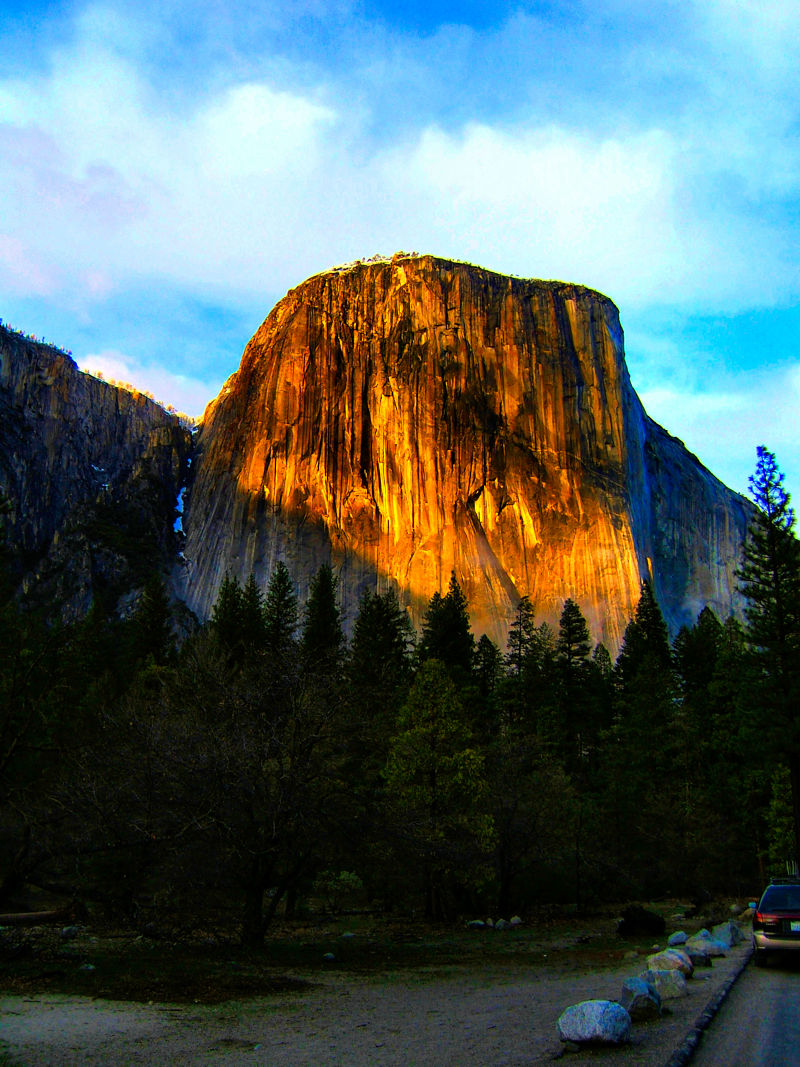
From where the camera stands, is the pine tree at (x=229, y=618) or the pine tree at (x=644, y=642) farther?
the pine tree at (x=644, y=642)

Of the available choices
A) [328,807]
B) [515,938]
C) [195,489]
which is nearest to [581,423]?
[195,489]

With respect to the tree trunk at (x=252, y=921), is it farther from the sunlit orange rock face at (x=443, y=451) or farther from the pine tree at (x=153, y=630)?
the sunlit orange rock face at (x=443, y=451)

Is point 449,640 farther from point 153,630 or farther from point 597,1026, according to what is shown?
point 597,1026

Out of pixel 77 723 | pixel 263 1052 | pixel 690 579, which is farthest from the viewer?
pixel 690 579

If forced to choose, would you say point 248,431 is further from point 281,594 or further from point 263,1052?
point 263,1052

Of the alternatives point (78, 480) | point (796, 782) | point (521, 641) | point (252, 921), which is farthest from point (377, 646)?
point (78, 480)

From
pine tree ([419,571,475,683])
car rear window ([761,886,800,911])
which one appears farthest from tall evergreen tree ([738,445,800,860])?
pine tree ([419,571,475,683])

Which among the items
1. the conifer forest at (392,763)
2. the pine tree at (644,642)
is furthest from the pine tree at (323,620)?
the pine tree at (644,642)

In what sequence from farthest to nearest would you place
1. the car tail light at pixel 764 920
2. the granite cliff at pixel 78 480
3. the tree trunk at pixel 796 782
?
the granite cliff at pixel 78 480
the tree trunk at pixel 796 782
the car tail light at pixel 764 920
